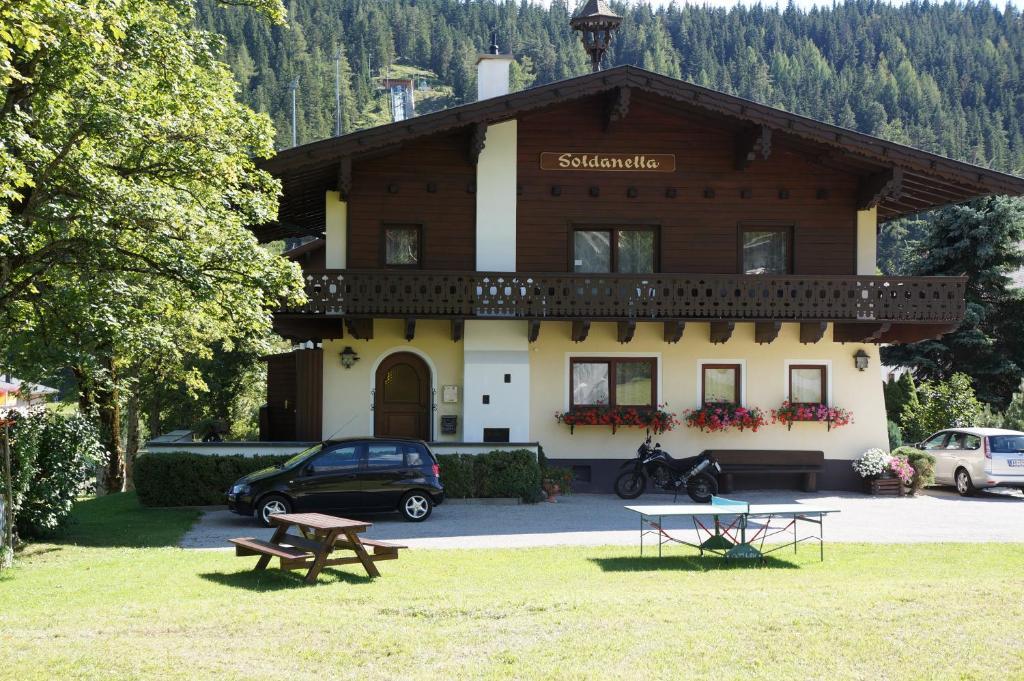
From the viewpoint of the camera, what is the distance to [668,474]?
22500 millimetres

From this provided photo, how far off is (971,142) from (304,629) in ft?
399

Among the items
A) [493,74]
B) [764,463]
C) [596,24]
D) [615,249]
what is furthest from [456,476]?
[596,24]

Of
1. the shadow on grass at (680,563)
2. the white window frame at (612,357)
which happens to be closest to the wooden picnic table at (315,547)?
the shadow on grass at (680,563)

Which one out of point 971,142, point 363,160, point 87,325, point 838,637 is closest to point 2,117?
point 87,325

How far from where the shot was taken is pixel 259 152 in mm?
17203

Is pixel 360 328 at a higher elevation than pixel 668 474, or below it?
higher

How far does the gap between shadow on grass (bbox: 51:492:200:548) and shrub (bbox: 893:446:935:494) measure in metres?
14.9

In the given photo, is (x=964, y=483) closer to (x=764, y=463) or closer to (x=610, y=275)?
(x=764, y=463)

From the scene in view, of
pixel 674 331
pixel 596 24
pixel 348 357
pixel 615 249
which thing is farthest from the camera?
pixel 596 24

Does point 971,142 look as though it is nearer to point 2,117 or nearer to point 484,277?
point 484,277

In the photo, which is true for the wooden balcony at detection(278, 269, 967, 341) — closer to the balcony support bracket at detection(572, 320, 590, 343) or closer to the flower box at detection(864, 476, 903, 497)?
the balcony support bracket at detection(572, 320, 590, 343)

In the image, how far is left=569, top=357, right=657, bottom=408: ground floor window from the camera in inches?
938

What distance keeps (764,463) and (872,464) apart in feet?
8.00

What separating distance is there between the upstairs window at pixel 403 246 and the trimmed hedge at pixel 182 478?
5.44m
